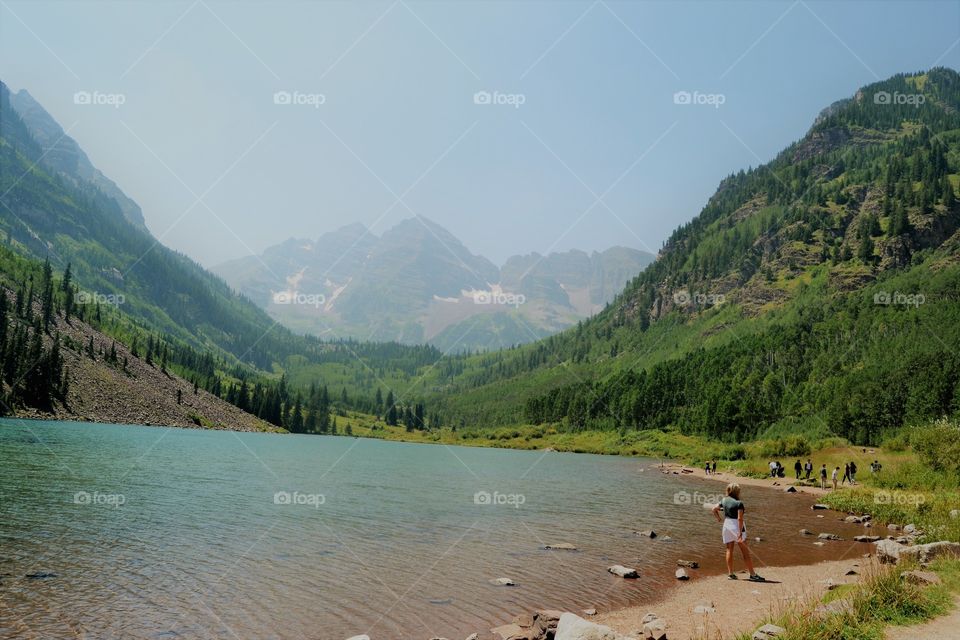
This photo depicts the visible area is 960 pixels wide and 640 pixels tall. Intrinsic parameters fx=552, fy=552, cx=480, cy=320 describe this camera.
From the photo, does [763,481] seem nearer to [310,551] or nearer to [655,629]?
[310,551]

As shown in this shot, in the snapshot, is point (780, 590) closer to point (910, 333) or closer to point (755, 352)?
point (910, 333)

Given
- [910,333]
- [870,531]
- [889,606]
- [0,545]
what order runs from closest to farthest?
[889,606] → [0,545] → [870,531] → [910,333]

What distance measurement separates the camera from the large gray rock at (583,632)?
13156mm

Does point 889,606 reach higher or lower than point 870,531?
higher

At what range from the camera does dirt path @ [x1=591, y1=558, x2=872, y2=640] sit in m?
16.7

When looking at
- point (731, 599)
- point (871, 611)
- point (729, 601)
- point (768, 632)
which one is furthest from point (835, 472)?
point (768, 632)

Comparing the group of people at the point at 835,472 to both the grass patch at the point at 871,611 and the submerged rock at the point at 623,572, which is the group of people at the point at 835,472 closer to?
the submerged rock at the point at 623,572

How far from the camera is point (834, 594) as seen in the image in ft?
56.9

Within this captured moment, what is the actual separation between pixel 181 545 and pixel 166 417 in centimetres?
15367

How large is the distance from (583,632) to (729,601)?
1010cm

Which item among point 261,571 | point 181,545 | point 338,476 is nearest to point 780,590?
point 261,571

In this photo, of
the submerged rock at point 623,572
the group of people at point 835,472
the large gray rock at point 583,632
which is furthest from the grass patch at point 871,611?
the group of people at point 835,472

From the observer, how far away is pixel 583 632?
43.9 feet

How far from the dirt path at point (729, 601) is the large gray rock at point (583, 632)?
114 inches
